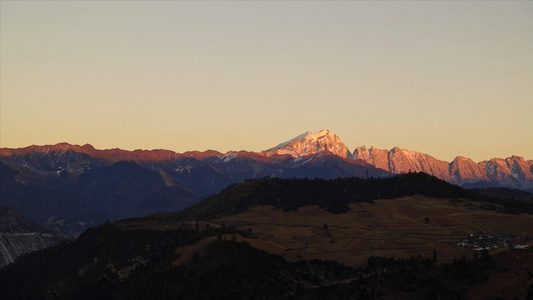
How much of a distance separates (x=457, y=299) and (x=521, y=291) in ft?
52.8

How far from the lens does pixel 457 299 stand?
198m

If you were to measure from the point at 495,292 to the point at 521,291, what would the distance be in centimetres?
758

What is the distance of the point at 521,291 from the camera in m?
190

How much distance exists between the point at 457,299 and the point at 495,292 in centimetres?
949

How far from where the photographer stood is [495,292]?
644 ft
